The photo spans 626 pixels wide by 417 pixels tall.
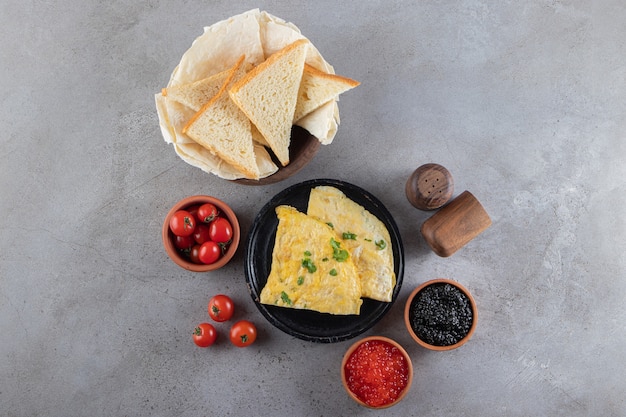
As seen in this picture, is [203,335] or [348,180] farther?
[348,180]

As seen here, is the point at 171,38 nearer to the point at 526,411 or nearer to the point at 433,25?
the point at 433,25

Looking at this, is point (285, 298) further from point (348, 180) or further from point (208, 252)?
point (348, 180)

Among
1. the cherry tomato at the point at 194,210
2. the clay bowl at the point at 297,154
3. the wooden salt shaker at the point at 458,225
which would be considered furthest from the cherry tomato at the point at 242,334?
the wooden salt shaker at the point at 458,225

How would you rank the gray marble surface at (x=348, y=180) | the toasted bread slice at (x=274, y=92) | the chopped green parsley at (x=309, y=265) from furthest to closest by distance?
1. the gray marble surface at (x=348, y=180)
2. the chopped green parsley at (x=309, y=265)
3. the toasted bread slice at (x=274, y=92)

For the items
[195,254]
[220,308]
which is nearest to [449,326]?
[220,308]

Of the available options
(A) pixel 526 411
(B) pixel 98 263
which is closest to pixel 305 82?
(B) pixel 98 263

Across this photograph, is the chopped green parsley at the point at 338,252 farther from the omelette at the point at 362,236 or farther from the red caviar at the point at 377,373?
the red caviar at the point at 377,373
